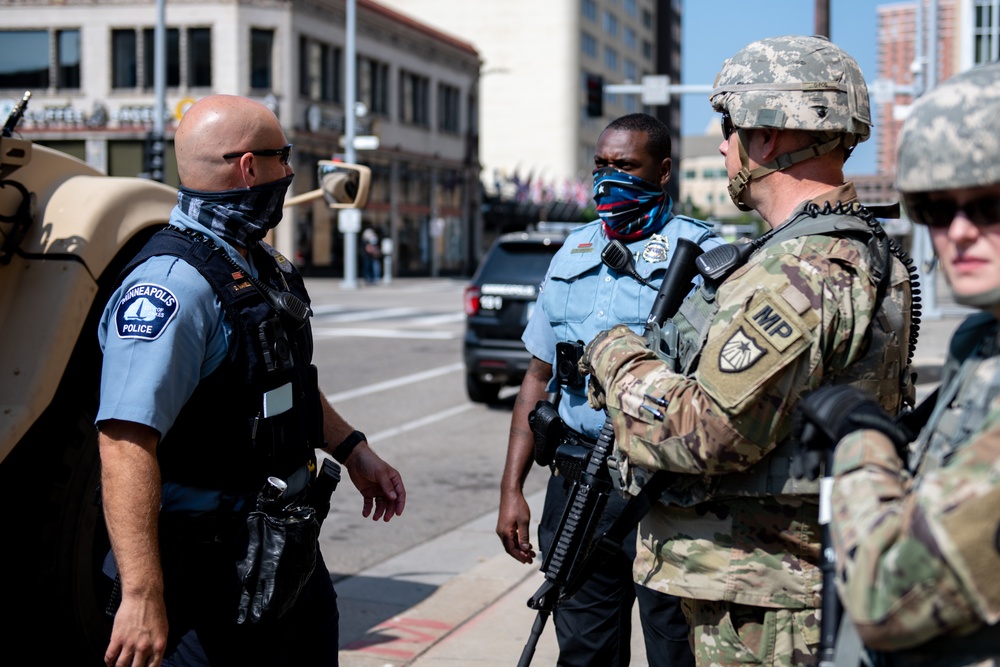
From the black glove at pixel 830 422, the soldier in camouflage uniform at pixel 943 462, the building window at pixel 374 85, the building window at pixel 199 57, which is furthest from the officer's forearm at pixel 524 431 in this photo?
the building window at pixel 374 85

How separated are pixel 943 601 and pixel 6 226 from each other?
9.03 feet

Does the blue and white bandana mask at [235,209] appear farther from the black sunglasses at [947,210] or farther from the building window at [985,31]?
the building window at [985,31]

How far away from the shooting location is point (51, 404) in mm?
3316

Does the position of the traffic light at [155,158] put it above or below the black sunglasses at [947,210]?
above

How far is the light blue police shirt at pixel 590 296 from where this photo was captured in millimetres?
3287

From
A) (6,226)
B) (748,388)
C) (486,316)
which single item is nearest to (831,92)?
(748,388)

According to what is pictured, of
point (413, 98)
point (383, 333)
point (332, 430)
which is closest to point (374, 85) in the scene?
point (413, 98)

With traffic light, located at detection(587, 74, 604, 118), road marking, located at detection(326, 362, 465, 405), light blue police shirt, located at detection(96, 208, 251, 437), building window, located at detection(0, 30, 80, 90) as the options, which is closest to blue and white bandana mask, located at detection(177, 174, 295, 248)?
light blue police shirt, located at detection(96, 208, 251, 437)

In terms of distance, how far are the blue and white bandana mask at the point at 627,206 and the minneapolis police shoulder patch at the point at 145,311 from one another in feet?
4.71

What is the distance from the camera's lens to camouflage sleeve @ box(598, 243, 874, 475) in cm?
200

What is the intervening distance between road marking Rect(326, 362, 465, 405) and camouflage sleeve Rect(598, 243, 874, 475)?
8.84 meters

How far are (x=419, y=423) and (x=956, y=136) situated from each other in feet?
28.2

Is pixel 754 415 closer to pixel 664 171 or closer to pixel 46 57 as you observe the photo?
pixel 664 171

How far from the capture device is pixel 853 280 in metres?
2.07
